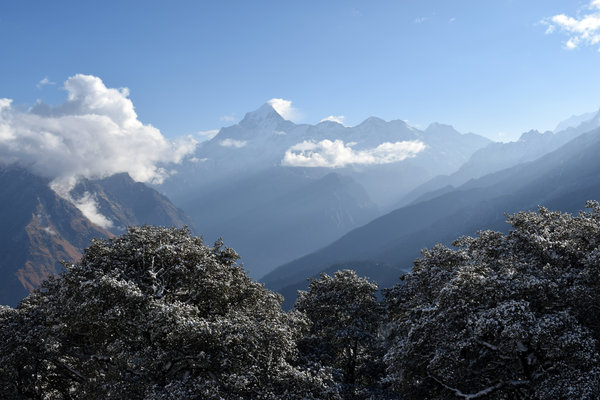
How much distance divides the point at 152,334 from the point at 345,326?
18256 mm

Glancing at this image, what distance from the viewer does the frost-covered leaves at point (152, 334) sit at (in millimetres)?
20266

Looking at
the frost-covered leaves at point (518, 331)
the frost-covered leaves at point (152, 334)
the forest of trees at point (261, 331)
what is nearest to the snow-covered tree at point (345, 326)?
the forest of trees at point (261, 331)

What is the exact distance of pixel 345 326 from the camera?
114 feet

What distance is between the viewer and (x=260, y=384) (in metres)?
20.4

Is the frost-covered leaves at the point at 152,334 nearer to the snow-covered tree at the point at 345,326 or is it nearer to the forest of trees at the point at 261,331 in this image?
the forest of trees at the point at 261,331

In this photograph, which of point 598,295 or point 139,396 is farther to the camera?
point 139,396

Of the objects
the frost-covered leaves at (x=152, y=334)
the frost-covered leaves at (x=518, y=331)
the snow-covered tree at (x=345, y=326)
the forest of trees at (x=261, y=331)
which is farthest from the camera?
A: the snow-covered tree at (x=345, y=326)

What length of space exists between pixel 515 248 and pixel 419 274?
8189 millimetres

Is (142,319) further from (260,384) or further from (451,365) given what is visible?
(451,365)

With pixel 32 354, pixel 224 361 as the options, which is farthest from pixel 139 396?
pixel 32 354

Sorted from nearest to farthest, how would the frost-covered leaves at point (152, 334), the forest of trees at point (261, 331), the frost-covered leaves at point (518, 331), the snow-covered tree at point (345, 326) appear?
the frost-covered leaves at point (518, 331) < the forest of trees at point (261, 331) < the frost-covered leaves at point (152, 334) < the snow-covered tree at point (345, 326)

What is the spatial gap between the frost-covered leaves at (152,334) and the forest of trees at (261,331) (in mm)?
88

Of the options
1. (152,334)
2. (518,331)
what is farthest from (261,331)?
(518,331)

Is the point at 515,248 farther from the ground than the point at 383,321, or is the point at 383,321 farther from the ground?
the point at 515,248
